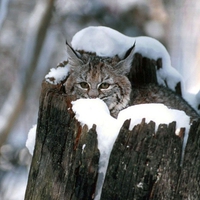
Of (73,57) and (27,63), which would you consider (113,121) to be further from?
(27,63)

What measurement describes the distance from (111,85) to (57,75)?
28.3 inches

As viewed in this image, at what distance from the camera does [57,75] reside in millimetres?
3891

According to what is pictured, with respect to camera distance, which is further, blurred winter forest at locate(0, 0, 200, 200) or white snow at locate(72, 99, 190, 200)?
blurred winter forest at locate(0, 0, 200, 200)

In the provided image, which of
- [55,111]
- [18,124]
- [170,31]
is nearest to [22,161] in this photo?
[18,124]

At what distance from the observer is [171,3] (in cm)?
1020

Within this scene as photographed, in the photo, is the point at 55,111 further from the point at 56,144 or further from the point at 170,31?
the point at 170,31

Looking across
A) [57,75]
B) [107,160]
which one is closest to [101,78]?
[57,75]

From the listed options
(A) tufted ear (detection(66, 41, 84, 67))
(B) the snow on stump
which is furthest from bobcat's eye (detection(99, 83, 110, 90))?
(B) the snow on stump

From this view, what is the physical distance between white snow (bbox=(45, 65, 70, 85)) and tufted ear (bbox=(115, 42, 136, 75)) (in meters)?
0.47

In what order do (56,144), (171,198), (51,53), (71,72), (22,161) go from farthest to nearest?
(51,53) < (22,161) < (71,72) < (56,144) < (171,198)

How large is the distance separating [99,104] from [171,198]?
0.78 metres

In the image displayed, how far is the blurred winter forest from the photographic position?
914 centimetres

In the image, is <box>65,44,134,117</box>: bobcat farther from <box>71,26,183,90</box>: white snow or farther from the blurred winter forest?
the blurred winter forest

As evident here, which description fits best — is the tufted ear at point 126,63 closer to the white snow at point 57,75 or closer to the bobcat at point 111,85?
the bobcat at point 111,85
